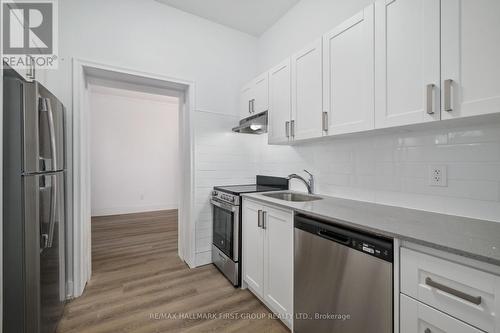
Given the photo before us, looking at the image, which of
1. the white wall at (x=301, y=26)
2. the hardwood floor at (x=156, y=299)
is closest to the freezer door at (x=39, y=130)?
the hardwood floor at (x=156, y=299)

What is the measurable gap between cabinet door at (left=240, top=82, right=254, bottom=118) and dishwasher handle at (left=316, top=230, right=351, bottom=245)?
1696mm

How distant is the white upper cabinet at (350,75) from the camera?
4.56 feet

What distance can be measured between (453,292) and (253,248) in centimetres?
139

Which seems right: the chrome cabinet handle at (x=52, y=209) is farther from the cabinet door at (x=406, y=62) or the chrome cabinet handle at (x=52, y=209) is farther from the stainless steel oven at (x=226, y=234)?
the cabinet door at (x=406, y=62)

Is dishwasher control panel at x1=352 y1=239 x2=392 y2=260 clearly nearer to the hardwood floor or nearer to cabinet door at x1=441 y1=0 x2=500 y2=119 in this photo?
cabinet door at x1=441 y1=0 x2=500 y2=119

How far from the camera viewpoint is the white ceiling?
2.41 meters

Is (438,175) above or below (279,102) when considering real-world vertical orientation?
below

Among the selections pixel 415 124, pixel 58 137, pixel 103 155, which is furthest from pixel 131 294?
pixel 103 155

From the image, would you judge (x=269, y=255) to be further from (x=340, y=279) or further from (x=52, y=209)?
(x=52, y=209)

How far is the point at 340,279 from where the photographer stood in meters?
1.20

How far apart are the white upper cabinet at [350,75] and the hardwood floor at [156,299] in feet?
5.25

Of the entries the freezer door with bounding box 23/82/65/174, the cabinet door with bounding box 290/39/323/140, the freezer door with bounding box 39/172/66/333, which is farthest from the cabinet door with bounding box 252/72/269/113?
the freezer door with bounding box 39/172/66/333

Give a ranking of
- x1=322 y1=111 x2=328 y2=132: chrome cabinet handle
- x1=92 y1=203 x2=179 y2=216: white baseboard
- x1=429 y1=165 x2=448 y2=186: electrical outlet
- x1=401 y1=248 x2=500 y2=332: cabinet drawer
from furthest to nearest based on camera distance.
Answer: x1=92 y1=203 x2=179 y2=216: white baseboard, x1=322 y1=111 x2=328 y2=132: chrome cabinet handle, x1=429 y1=165 x2=448 y2=186: electrical outlet, x1=401 y1=248 x2=500 y2=332: cabinet drawer

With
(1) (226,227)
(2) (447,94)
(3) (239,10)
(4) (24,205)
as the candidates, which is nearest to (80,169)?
(4) (24,205)
